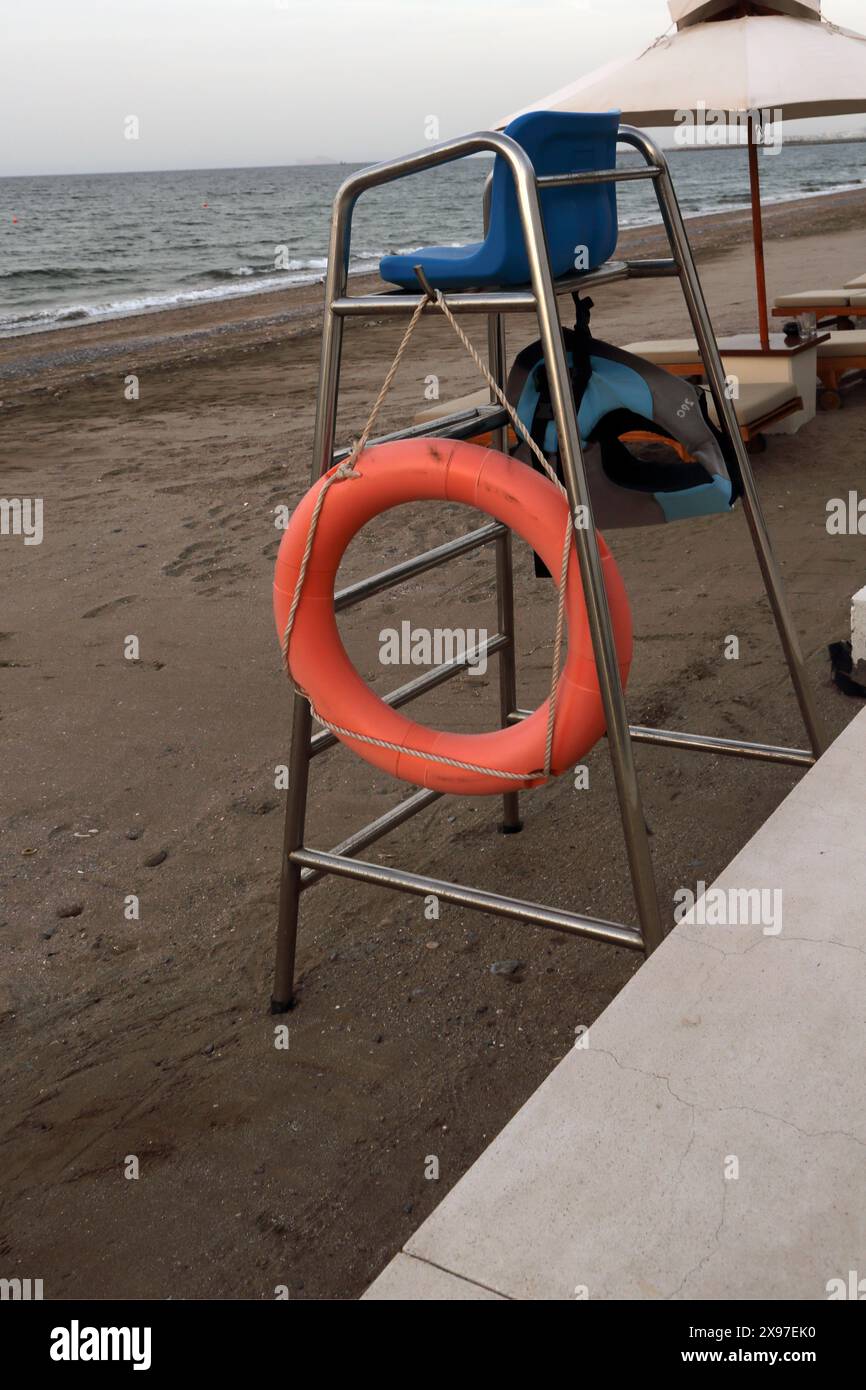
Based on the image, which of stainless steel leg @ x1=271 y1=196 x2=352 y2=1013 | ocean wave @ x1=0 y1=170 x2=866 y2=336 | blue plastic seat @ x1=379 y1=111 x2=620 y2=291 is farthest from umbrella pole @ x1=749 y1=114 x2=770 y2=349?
ocean wave @ x1=0 y1=170 x2=866 y2=336

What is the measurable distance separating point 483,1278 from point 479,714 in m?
2.12

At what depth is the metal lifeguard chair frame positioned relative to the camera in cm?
155

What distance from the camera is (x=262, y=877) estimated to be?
101 inches

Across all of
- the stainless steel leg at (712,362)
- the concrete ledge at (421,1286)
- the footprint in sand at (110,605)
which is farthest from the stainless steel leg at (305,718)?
the footprint in sand at (110,605)

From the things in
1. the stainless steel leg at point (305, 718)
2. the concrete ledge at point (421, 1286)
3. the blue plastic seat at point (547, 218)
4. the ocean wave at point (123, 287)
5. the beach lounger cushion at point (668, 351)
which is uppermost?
the ocean wave at point (123, 287)

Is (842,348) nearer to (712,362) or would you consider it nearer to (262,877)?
(712,362)

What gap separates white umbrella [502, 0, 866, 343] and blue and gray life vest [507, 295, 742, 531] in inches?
120

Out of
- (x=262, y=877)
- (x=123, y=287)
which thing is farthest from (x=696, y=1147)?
(x=123, y=287)

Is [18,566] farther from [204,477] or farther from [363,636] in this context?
[363,636]

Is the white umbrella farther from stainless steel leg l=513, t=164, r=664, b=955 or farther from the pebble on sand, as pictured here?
the pebble on sand

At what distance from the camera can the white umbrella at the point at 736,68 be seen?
4.68 metres

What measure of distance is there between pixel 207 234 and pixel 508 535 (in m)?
31.3

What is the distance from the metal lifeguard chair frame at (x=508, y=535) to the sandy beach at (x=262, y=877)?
23 cm

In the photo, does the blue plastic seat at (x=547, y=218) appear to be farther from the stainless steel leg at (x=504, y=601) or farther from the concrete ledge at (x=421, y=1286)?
the concrete ledge at (x=421, y=1286)
